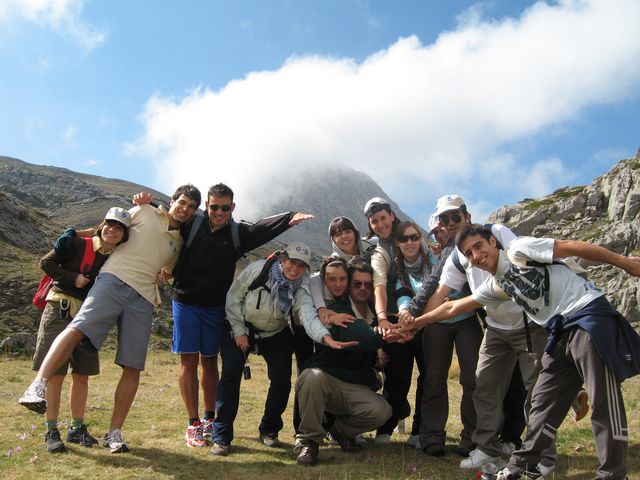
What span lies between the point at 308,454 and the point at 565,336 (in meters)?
3.24

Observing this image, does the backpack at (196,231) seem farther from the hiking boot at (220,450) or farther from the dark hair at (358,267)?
the hiking boot at (220,450)

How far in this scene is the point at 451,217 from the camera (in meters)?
6.83

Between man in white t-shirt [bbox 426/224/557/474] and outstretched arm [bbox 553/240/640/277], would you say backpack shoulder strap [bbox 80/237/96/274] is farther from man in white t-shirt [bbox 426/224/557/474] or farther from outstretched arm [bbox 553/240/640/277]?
outstretched arm [bbox 553/240/640/277]

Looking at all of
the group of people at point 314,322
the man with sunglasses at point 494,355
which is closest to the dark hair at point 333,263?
the group of people at point 314,322

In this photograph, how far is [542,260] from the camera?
4.89m

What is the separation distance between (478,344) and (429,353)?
0.64 m

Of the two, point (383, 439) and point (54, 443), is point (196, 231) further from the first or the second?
point (383, 439)

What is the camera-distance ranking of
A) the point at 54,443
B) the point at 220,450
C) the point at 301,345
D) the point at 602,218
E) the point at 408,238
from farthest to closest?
the point at 602,218
the point at 301,345
the point at 408,238
the point at 220,450
the point at 54,443

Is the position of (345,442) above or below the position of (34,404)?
below

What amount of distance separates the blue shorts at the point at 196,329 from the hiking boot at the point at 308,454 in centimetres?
185

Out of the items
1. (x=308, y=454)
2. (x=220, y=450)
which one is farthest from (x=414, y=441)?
(x=220, y=450)

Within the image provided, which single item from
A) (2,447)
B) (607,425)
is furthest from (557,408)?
(2,447)

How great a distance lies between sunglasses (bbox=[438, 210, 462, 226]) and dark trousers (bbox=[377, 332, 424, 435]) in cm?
171

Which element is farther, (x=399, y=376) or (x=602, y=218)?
(x=602, y=218)
